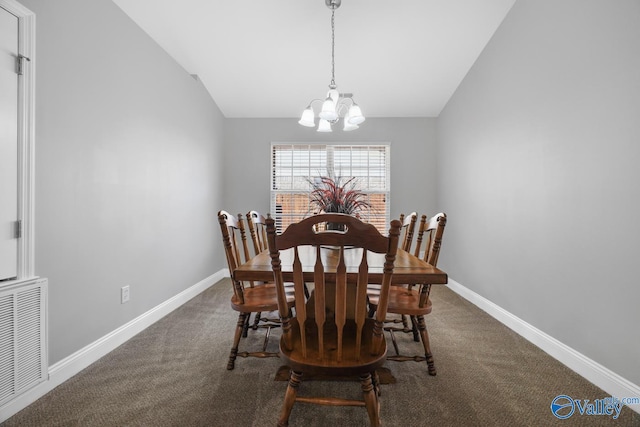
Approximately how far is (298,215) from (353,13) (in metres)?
2.54

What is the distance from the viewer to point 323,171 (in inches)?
169

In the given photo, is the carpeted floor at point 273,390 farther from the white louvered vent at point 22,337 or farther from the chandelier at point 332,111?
the chandelier at point 332,111

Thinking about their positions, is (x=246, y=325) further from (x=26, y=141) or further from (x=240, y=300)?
(x=26, y=141)

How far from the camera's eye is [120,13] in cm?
225

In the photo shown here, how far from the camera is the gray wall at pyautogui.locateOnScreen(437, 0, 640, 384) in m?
1.61

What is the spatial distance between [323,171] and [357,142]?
2.05 ft

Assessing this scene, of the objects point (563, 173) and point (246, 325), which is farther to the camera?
point (246, 325)

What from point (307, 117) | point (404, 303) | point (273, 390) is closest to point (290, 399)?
point (273, 390)

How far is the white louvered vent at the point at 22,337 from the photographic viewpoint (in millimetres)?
1376

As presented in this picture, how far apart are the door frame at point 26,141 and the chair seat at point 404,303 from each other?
6.16 ft

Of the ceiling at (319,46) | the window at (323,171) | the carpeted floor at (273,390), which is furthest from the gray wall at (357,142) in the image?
the carpeted floor at (273,390)

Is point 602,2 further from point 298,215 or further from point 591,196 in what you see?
point 298,215

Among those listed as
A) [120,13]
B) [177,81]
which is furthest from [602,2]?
[177,81]

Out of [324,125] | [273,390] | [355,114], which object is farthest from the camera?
[324,125]
